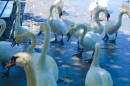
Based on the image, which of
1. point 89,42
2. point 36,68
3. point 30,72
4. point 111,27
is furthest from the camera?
point 111,27

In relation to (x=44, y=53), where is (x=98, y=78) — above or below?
below

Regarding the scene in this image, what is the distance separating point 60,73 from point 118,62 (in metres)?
1.78

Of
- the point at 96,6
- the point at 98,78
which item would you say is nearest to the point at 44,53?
the point at 98,78

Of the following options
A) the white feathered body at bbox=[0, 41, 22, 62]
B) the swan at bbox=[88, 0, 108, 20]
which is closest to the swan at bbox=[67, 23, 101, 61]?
the white feathered body at bbox=[0, 41, 22, 62]

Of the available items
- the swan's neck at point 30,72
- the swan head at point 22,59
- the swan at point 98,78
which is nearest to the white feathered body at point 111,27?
the swan at point 98,78

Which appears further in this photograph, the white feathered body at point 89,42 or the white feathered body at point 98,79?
the white feathered body at point 89,42

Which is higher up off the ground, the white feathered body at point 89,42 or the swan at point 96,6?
the swan at point 96,6

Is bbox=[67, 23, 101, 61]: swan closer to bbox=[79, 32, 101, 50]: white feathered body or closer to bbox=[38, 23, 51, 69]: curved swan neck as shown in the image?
bbox=[79, 32, 101, 50]: white feathered body

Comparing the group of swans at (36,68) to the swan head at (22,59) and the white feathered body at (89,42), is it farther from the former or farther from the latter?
the white feathered body at (89,42)

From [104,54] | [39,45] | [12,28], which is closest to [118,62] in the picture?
[104,54]

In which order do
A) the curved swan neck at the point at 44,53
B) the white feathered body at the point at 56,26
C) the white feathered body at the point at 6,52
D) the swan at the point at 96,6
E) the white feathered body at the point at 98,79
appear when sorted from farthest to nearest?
the swan at the point at 96,6, the white feathered body at the point at 56,26, the white feathered body at the point at 6,52, the white feathered body at the point at 98,79, the curved swan neck at the point at 44,53

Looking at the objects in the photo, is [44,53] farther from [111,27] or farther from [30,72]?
[111,27]

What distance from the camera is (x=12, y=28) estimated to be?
9156 millimetres

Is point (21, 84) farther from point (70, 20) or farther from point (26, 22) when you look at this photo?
point (70, 20)
